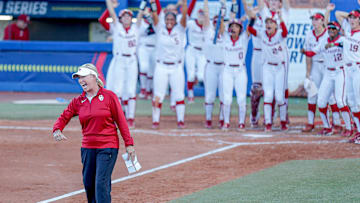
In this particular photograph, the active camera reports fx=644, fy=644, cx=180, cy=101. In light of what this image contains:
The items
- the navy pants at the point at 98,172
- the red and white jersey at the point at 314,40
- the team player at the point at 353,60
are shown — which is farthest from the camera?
the red and white jersey at the point at 314,40

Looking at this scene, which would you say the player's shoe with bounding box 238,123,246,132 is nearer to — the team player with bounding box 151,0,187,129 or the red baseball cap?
the team player with bounding box 151,0,187,129

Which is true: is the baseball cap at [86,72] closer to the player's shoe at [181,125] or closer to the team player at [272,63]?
the team player at [272,63]

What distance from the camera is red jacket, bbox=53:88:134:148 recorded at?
6.41 m

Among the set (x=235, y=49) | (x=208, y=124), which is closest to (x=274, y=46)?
(x=235, y=49)

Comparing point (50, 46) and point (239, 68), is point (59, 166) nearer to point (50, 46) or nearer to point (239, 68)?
point (239, 68)

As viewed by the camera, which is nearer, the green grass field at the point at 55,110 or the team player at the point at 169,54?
the team player at the point at 169,54

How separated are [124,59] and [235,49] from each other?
2.34 metres

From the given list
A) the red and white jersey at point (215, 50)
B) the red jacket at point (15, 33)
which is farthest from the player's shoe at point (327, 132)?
the red jacket at point (15, 33)

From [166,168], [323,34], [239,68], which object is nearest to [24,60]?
[239,68]

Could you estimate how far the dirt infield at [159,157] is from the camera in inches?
320

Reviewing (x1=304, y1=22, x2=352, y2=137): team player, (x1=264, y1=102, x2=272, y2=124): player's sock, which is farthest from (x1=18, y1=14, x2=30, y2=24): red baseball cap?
(x1=304, y1=22, x2=352, y2=137): team player

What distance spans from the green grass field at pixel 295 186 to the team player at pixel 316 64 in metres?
3.59

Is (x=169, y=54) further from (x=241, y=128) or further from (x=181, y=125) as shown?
(x=241, y=128)

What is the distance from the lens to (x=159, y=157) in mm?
10492
